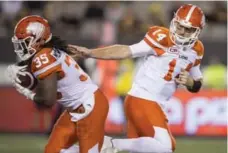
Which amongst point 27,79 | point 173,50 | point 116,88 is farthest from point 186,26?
point 116,88

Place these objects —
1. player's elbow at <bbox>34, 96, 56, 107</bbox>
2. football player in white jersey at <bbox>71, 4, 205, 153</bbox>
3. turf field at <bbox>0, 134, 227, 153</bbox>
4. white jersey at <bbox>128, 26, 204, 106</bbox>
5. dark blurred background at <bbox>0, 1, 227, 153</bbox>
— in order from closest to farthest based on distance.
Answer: player's elbow at <bbox>34, 96, 56, 107</bbox> < football player in white jersey at <bbox>71, 4, 205, 153</bbox> < white jersey at <bbox>128, 26, 204, 106</bbox> < turf field at <bbox>0, 134, 227, 153</bbox> < dark blurred background at <bbox>0, 1, 227, 153</bbox>

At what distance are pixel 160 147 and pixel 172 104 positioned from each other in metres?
5.53

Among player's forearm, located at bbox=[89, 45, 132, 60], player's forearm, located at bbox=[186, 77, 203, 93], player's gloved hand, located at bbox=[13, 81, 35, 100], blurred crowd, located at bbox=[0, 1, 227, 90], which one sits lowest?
blurred crowd, located at bbox=[0, 1, 227, 90]

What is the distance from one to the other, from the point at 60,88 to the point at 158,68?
99cm

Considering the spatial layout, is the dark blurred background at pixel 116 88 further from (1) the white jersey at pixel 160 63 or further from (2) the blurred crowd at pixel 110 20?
(1) the white jersey at pixel 160 63

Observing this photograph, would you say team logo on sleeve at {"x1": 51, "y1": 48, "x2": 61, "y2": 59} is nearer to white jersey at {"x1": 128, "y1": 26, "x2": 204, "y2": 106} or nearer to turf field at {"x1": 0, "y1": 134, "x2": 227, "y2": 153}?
white jersey at {"x1": 128, "y1": 26, "x2": 204, "y2": 106}

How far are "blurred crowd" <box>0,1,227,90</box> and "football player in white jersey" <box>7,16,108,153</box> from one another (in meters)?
5.89

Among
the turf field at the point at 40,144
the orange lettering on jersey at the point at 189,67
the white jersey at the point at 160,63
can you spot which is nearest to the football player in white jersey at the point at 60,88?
the white jersey at the point at 160,63

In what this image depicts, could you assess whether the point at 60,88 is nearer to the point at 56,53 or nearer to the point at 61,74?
the point at 61,74

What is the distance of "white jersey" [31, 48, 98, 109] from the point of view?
6.40 metres

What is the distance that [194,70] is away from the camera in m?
7.32

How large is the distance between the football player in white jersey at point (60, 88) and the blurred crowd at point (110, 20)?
589 centimetres

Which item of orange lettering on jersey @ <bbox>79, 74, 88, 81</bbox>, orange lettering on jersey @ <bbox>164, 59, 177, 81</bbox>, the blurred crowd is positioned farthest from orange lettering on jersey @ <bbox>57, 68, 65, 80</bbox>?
the blurred crowd

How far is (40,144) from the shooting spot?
11227mm
